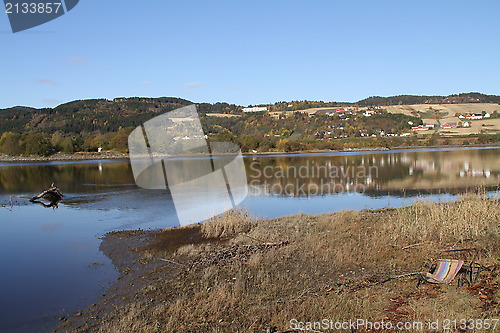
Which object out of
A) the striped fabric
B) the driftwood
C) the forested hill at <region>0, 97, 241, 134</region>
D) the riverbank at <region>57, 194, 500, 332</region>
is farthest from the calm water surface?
the forested hill at <region>0, 97, 241, 134</region>

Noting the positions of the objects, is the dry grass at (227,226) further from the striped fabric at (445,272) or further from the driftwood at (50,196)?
the driftwood at (50,196)

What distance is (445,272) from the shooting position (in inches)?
285

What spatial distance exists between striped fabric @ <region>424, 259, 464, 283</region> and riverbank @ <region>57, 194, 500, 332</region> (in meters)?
0.19

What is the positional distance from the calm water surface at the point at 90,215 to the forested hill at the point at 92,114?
10856cm

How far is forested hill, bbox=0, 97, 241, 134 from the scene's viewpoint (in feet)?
472

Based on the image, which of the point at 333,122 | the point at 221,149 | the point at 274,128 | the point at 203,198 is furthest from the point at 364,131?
the point at 203,198

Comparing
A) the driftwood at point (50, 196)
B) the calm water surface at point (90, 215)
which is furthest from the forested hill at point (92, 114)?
the driftwood at point (50, 196)

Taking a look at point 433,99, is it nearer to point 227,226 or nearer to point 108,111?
point 108,111

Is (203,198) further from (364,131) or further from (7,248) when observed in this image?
(364,131)

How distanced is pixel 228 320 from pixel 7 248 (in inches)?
425

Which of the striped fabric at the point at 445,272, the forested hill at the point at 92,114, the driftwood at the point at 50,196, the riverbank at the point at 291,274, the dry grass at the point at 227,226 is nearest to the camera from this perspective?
the riverbank at the point at 291,274

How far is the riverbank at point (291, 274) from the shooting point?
6324 mm

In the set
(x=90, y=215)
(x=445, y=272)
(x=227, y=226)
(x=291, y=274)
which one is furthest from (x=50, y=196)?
(x=445, y=272)

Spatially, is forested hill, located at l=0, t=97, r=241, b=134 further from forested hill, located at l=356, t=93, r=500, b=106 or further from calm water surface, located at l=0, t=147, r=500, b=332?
calm water surface, located at l=0, t=147, r=500, b=332
